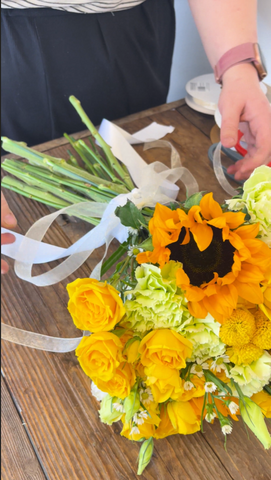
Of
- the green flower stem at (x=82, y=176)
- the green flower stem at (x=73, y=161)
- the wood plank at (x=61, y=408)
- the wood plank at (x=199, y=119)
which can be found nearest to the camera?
the wood plank at (x=61, y=408)

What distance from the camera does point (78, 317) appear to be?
16.4 inches

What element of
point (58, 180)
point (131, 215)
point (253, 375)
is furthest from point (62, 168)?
point (253, 375)

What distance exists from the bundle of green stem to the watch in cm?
28

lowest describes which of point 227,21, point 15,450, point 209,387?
point 15,450

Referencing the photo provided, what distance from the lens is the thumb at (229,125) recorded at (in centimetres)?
67

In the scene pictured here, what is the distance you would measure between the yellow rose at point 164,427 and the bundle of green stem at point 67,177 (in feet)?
1.17

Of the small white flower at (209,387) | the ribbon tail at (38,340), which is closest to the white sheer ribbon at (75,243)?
the ribbon tail at (38,340)

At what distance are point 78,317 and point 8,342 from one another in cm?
26

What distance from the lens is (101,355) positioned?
404 mm

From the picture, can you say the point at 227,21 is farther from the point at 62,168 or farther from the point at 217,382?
the point at 217,382

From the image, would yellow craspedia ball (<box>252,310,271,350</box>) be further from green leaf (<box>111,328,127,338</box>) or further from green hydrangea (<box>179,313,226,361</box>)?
green leaf (<box>111,328,127,338</box>)

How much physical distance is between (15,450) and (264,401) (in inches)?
13.3

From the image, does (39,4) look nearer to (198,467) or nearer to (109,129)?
(109,129)

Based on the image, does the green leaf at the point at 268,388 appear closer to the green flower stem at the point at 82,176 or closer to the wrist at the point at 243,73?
the green flower stem at the point at 82,176
